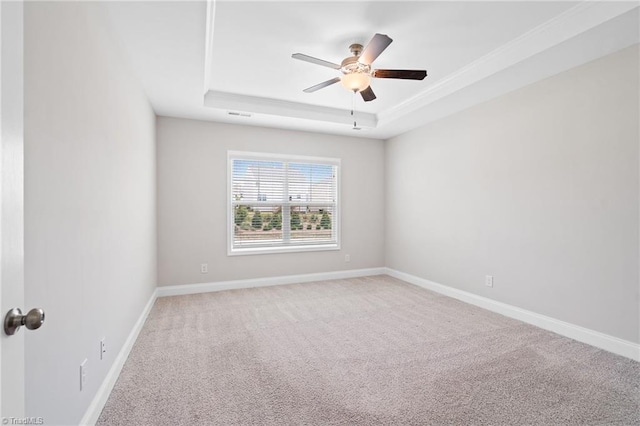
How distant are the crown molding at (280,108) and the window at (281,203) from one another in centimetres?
81

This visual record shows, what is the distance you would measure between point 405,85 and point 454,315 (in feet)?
8.72

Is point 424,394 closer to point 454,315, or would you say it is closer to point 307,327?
point 307,327

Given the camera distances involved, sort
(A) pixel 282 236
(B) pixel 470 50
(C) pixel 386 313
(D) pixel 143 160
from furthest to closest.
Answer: (A) pixel 282 236
(C) pixel 386 313
(D) pixel 143 160
(B) pixel 470 50

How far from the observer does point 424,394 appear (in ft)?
6.38

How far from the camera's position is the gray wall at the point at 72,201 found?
1132 millimetres

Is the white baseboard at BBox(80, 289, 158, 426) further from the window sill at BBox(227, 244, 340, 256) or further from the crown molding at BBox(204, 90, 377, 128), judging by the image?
the crown molding at BBox(204, 90, 377, 128)

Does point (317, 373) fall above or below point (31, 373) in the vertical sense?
below

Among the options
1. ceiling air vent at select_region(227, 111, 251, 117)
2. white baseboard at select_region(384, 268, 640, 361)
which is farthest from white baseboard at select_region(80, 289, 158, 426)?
white baseboard at select_region(384, 268, 640, 361)

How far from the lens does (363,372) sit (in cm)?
221

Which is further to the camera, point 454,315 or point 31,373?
point 454,315

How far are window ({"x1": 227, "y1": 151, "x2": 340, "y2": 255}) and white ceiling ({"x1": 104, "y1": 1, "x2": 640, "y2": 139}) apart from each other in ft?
3.96

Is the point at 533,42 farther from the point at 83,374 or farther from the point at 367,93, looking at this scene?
the point at 83,374

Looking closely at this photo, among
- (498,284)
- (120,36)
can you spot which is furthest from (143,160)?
(498,284)

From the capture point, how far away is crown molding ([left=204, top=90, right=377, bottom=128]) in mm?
3771
